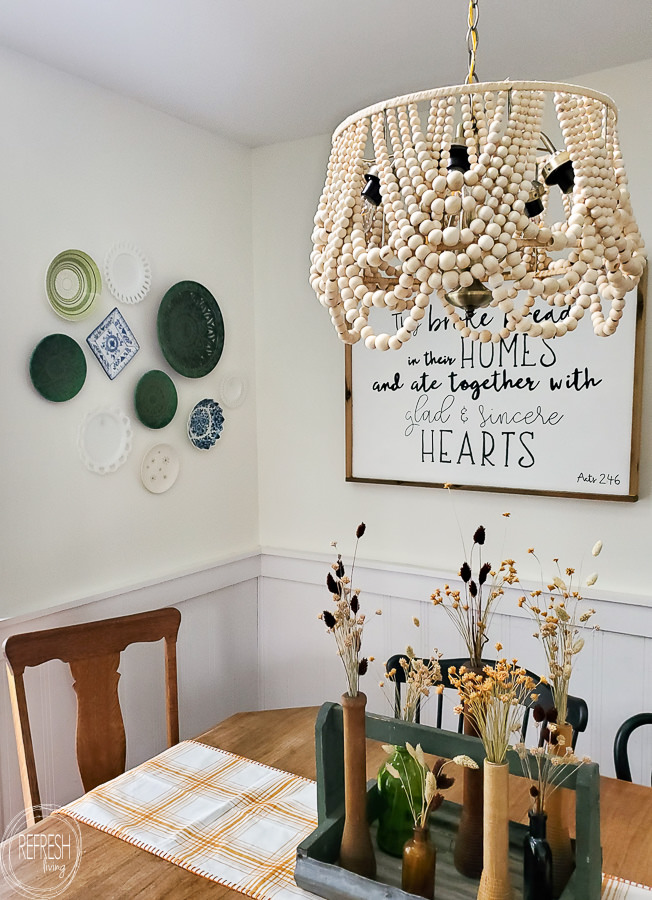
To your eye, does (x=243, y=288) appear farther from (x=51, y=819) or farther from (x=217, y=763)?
(x=51, y=819)

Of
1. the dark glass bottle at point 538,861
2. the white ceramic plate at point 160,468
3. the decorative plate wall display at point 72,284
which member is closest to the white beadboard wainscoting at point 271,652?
the white ceramic plate at point 160,468

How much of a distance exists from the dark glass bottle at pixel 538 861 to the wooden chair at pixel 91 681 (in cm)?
112

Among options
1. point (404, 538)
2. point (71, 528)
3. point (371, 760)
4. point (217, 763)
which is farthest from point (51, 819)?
point (404, 538)

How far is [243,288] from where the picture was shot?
9.18 feet

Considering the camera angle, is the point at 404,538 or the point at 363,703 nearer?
the point at 363,703

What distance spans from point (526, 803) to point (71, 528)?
1.40m

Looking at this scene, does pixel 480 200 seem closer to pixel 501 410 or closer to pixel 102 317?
pixel 501 410

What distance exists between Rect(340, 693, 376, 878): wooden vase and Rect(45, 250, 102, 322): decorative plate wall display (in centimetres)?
141

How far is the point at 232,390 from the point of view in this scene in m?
2.76

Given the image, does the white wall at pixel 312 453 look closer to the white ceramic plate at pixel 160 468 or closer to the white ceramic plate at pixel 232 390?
the white ceramic plate at pixel 232 390

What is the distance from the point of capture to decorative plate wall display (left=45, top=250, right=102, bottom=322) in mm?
2076

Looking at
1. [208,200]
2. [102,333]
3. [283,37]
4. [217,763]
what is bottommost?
[217,763]

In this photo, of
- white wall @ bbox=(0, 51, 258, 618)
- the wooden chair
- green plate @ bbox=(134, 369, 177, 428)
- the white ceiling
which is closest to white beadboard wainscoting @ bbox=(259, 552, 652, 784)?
white wall @ bbox=(0, 51, 258, 618)

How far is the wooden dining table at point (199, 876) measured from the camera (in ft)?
4.18
